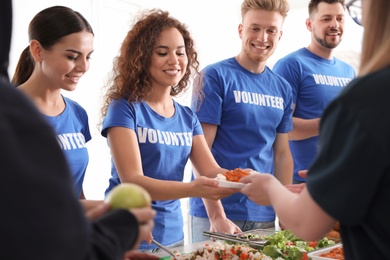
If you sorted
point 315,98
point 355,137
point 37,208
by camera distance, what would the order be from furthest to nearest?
point 315,98, point 355,137, point 37,208

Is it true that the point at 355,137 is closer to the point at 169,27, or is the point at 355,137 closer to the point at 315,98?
the point at 169,27

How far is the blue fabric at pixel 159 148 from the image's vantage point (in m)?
2.65

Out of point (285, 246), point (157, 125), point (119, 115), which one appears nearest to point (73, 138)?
point (119, 115)

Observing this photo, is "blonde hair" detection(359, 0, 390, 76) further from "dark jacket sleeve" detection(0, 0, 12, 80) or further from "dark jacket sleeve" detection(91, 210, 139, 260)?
"dark jacket sleeve" detection(0, 0, 12, 80)

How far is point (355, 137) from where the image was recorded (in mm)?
1150

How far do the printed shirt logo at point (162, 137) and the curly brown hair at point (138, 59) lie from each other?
0.17 m

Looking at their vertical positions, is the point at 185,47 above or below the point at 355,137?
above

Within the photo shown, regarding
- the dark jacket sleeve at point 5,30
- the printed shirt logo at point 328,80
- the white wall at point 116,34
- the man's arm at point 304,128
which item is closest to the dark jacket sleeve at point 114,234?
the dark jacket sleeve at point 5,30

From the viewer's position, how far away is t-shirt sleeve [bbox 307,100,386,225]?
1.14 m

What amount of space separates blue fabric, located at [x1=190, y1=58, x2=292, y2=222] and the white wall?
1914mm

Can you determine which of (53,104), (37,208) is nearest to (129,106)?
(53,104)

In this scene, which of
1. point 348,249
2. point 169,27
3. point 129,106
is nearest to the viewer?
point 348,249

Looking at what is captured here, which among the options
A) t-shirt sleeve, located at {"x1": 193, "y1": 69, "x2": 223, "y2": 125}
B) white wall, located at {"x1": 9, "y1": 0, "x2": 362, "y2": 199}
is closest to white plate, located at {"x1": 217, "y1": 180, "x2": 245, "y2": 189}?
t-shirt sleeve, located at {"x1": 193, "y1": 69, "x2": 223, "y2": 125}

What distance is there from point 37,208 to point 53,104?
6.33ft
